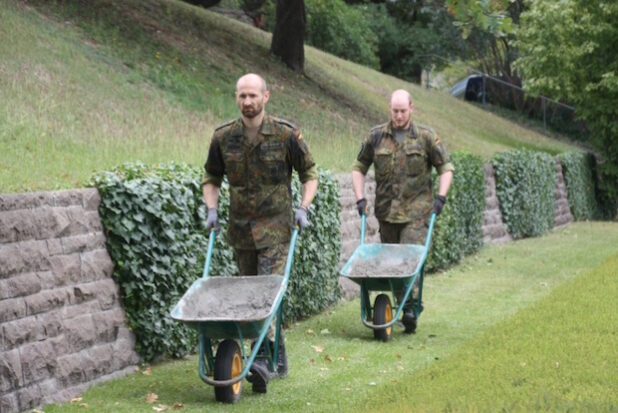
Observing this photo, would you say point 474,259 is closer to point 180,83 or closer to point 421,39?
point 180,83

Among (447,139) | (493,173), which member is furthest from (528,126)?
(493,173)

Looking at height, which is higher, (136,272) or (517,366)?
(136,272)

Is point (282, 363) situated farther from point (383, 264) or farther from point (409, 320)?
point (409, 320)

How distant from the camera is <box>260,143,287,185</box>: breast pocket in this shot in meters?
8.16

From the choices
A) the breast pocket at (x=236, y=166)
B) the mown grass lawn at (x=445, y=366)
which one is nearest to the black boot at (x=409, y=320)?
the mown grass lawn at (x=445, y=366)

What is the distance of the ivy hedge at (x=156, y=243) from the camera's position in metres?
8.62

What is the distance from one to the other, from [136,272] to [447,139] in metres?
22.7

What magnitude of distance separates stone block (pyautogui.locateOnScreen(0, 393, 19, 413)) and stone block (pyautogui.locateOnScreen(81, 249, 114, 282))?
1.27 metres

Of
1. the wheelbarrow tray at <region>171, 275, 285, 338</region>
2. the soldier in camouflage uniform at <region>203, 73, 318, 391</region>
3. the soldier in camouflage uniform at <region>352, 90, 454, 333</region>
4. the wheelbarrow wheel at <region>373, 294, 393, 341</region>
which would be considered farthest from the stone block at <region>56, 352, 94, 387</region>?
the soldier in camouflage uniform at <region>352, 90, 454, 333</region>

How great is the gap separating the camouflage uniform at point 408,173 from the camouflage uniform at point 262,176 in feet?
8.44

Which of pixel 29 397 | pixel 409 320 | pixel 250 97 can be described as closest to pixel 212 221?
pixel 250 97

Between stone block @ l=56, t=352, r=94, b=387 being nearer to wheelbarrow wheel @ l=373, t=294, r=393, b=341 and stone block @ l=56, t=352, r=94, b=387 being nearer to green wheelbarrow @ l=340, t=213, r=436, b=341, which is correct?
green wheelbarrow @ l=340, t=213, r=436, b=341

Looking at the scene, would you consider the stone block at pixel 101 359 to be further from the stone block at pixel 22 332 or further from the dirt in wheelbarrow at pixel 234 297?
the dirt in wheelbarrow at pixel 234 297

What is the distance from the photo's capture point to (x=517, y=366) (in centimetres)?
755
